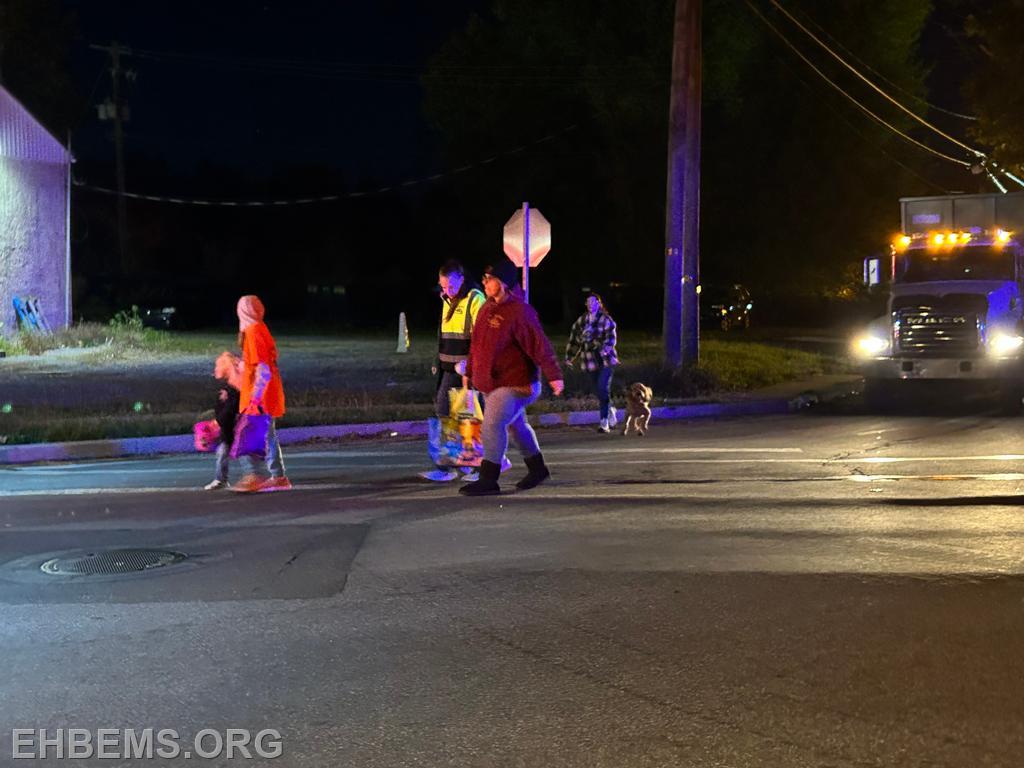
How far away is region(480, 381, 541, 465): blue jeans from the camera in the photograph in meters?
9.40

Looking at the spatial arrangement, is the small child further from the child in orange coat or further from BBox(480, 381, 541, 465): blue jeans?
BBox(480, 381, 541, 465): blue jeans

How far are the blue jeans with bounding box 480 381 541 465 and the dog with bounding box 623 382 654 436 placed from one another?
17.0 feet

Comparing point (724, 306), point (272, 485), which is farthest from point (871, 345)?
point (724, 306)

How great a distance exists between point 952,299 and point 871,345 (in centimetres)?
151

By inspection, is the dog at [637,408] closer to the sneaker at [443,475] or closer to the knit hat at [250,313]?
the sneaker at [443,475]

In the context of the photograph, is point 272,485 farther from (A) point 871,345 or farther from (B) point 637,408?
(A) point 871,345

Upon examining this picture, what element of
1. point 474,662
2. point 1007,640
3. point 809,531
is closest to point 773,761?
point 474,662

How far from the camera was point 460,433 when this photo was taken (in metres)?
10.4

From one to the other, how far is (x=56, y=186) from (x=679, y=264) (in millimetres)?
20627

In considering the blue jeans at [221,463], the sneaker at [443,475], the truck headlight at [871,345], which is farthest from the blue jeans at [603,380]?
the truck headlight at [871,345]

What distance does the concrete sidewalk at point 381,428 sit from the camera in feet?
43.2

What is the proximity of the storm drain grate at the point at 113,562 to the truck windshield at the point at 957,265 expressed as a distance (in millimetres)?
16155

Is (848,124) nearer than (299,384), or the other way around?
(299,384)

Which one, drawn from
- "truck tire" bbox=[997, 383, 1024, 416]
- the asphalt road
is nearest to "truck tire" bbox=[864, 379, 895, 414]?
"truck tire" bbox=[997, 383, 1024, 416]
